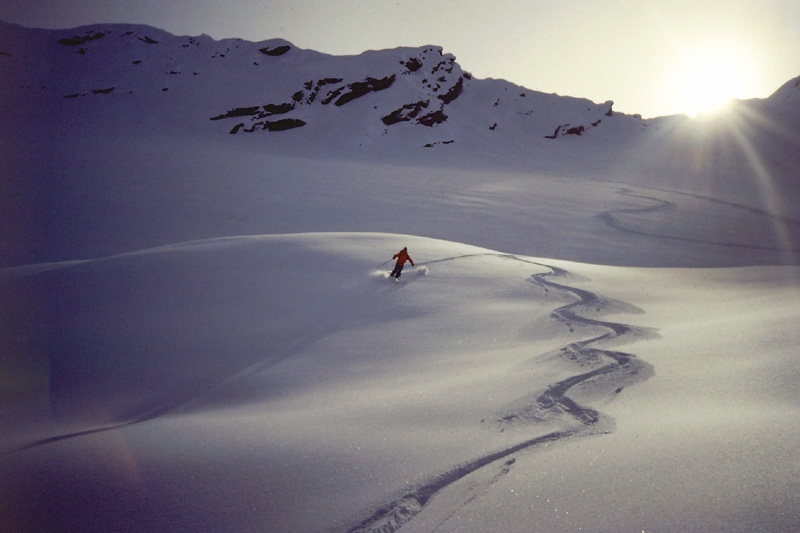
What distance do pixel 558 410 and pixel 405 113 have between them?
1490 inches

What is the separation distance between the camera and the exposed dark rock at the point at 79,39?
50.3 m

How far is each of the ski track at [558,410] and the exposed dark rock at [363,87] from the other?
37.6 meters

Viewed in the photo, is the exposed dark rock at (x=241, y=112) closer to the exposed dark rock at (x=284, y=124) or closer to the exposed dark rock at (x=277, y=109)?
the exposed dark rock at (x=277, y=109)

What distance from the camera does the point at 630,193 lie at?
939 inches

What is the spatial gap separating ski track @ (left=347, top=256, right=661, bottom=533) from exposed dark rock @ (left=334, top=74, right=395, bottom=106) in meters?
37.6

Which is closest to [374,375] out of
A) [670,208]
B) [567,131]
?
[670,208]

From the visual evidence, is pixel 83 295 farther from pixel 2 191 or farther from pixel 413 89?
pixel 413 89

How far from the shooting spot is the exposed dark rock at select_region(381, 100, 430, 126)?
120ft

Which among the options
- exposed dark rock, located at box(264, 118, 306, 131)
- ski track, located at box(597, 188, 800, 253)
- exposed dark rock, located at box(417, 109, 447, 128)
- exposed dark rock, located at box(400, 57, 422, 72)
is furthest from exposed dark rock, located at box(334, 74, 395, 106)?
ski track, located at box(597, 188, 800, 253)

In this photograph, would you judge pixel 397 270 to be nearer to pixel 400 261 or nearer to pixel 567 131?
pixel 400 261

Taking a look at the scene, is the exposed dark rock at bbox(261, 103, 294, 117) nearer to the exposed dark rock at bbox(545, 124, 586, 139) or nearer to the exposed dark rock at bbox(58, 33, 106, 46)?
the exposed dark rock at bbox(545, 124, 586, 139)

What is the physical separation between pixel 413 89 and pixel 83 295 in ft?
129

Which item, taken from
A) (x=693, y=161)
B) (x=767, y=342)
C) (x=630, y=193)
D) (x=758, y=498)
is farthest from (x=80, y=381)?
(x=693, y=161)

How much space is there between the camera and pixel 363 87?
128 ft
